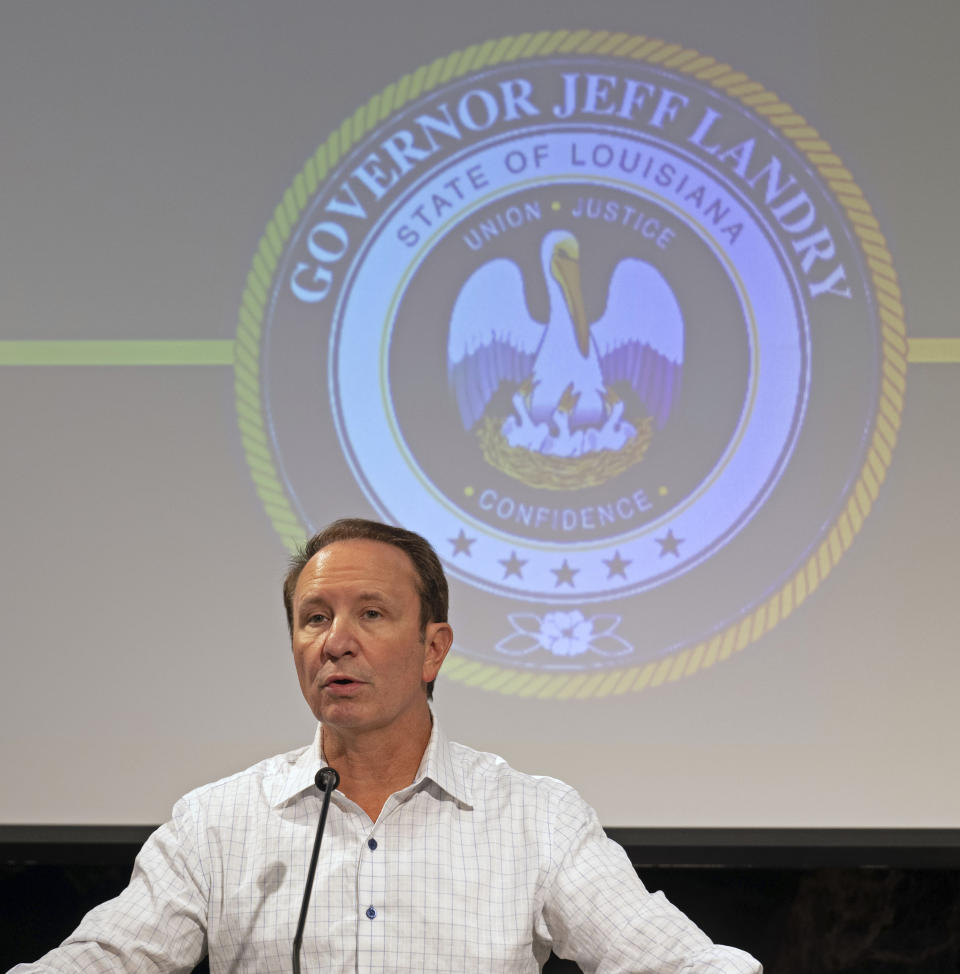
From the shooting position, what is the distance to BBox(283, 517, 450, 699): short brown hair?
192 centimetres

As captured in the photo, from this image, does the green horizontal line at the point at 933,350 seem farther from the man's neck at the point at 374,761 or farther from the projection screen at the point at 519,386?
the man's neck at the point at 374,761

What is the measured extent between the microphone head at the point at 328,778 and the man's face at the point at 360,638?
18cm

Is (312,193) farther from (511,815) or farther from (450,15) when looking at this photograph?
(511,815)

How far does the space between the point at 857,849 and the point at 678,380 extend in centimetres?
123

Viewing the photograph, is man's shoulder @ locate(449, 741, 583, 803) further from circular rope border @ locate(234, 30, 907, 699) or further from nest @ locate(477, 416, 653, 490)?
nest @ locate(477, 416, 653, 490)

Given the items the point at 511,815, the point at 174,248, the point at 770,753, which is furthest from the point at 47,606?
the point at 770,753

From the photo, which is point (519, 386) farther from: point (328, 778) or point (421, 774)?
point (328, 778)

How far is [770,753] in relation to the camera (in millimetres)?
2961

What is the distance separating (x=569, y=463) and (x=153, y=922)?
160cm

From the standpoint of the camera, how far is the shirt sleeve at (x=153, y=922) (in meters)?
1.63

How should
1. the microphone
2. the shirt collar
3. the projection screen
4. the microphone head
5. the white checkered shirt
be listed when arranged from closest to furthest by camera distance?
the microphone, the microphone head, the white checkered shirt, the shirt collar, the projection screen

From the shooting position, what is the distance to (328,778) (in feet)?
5.21

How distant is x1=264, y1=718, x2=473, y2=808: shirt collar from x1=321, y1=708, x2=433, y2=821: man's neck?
2 centimetres

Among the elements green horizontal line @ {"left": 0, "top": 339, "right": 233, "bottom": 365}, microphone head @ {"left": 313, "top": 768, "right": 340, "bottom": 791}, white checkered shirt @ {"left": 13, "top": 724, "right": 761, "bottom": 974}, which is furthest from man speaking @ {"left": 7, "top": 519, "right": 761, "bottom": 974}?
green horizontal line @ {"left": 0, "top": 339, "right": 233, "bottom": 365}
